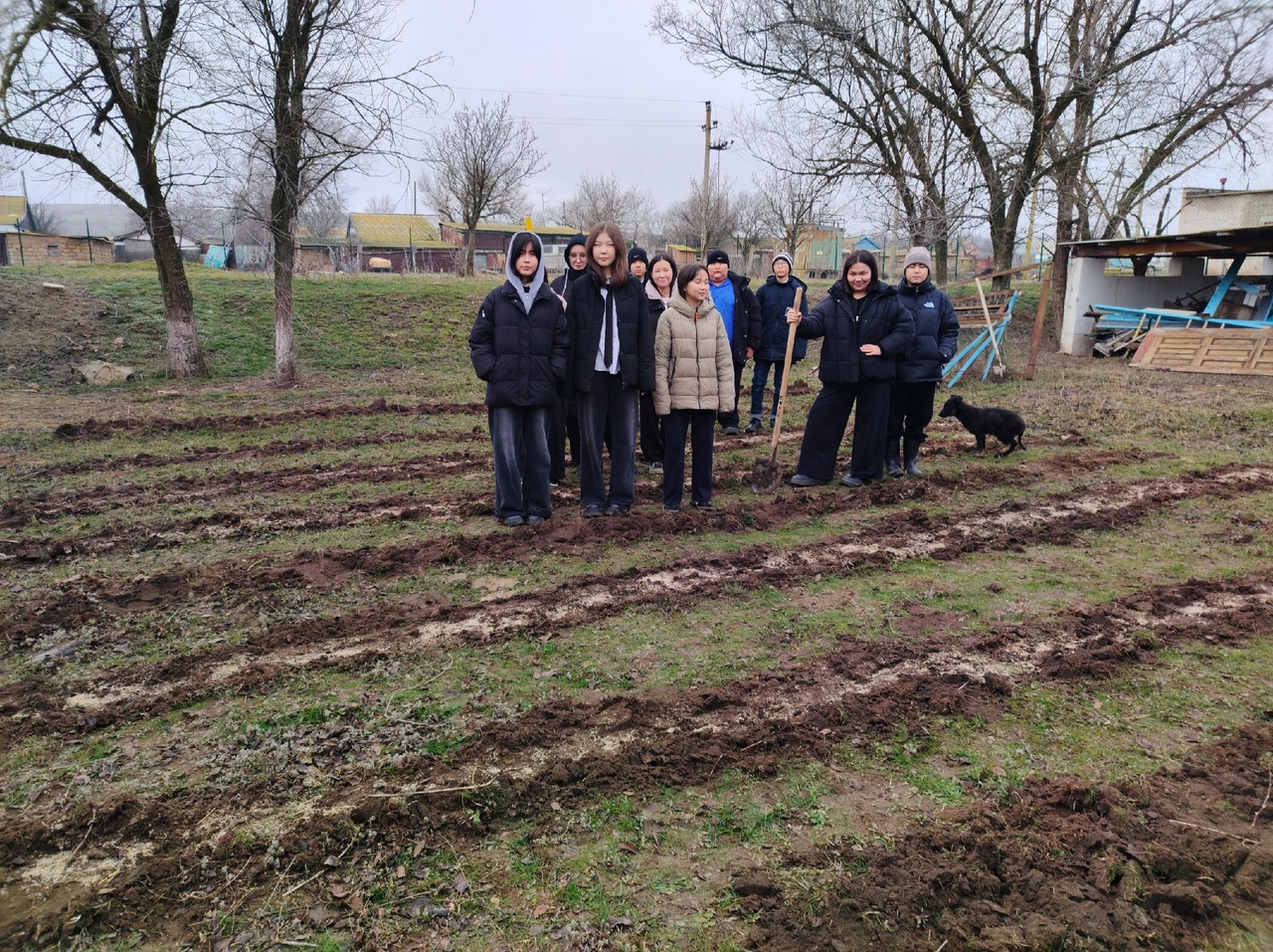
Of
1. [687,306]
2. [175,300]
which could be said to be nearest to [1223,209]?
[687,306]

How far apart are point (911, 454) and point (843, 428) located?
91 cm

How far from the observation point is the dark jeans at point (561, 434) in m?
6.90

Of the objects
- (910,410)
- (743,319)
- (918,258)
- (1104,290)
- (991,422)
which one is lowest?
(991,422)

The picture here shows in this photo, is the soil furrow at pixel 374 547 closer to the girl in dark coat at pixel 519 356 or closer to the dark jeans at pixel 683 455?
the dark jeans at pixel 683 455

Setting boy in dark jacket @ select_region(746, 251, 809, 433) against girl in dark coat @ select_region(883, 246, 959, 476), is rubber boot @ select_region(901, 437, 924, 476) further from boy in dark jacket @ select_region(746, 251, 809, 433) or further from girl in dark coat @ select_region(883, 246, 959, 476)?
boy in dark jacket @ select_region(746, 251, 809, 433)

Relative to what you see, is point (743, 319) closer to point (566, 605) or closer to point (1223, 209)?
point (566, 605)

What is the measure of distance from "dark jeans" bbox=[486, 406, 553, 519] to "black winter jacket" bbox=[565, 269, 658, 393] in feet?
1.49

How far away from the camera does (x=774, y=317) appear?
9164 millimetres

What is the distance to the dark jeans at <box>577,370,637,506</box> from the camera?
20.4 feet

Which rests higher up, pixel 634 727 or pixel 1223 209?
pixel 1223 209

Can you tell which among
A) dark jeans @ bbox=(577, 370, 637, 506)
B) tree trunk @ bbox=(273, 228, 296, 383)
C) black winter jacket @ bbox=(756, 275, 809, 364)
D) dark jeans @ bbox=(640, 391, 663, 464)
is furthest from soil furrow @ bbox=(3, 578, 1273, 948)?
tree trunk @ bbox=(273, 228, 296, 383)

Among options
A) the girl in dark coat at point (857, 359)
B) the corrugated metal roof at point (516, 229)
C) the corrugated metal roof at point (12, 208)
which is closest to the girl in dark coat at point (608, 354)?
the girl in dark coat at point (857, 359)

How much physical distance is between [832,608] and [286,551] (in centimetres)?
364

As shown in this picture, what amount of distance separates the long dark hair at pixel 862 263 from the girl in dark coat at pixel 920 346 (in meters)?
0.31
